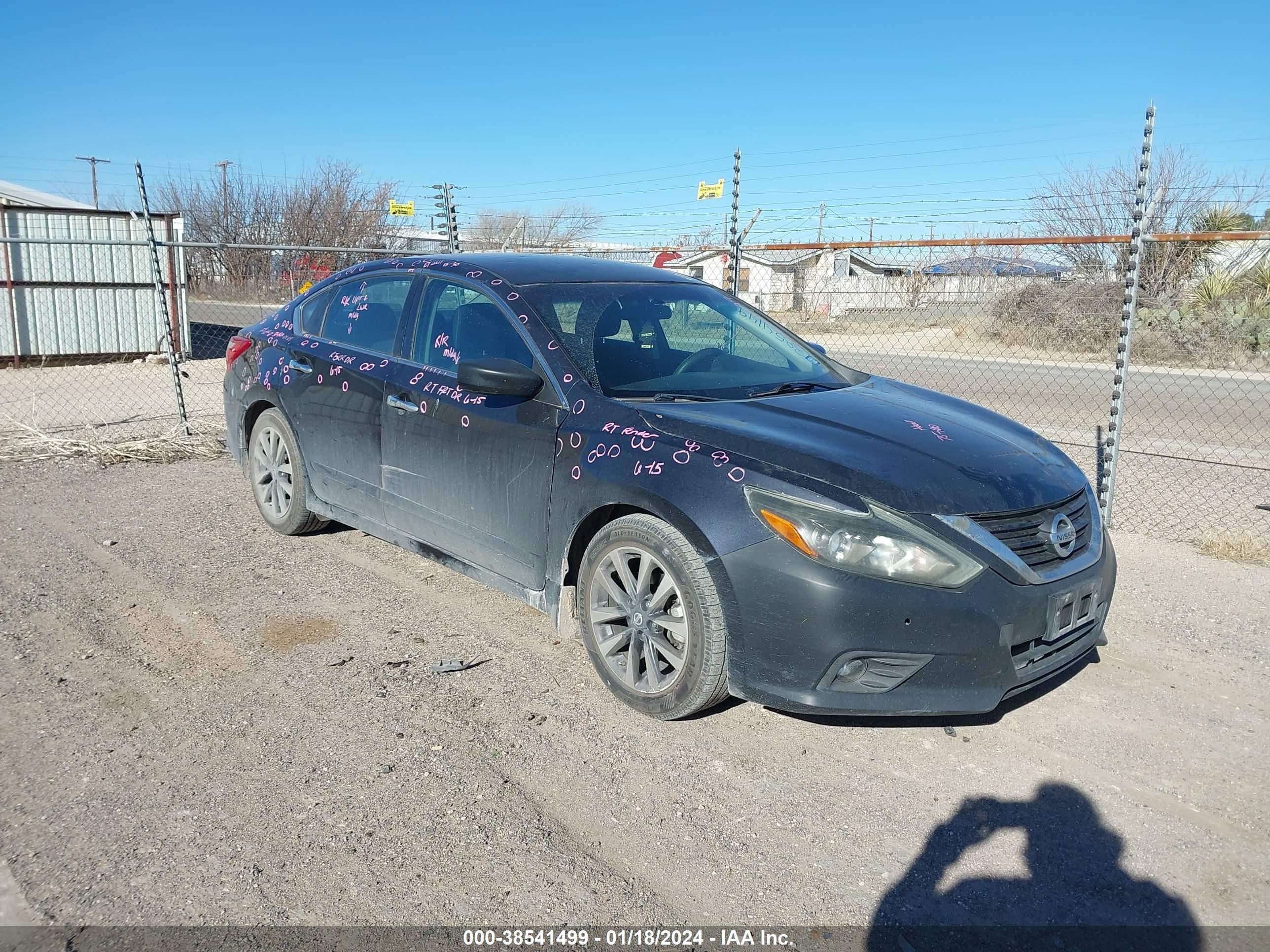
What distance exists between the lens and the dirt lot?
8.80ft

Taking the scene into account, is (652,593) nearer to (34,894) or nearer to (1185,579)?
(34,894)

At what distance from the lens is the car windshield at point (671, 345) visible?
4.10 m

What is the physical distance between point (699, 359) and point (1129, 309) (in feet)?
10.9

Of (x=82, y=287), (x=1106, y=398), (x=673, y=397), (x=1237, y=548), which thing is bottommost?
(x=1237, y=548)

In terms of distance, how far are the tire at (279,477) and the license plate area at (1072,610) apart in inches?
154

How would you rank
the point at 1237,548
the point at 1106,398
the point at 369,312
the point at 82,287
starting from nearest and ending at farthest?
the point at 369,312 → the point at 1237,548 → the point at 1106,398 → the point at 82,287

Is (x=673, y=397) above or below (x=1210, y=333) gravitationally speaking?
above

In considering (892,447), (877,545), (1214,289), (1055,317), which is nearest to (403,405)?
(892,447)

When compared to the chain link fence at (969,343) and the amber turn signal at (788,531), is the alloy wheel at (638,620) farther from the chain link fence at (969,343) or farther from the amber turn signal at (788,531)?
the chain link fence at (969,343)

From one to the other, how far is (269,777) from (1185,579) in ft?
15.9

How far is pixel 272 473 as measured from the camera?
5.83 meters

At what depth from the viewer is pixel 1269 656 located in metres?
4.41

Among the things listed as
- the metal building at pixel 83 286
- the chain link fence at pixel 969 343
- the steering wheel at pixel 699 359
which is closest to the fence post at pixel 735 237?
the chain link fence at pixel 969 343

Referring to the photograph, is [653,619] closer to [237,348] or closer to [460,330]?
[460,330]
